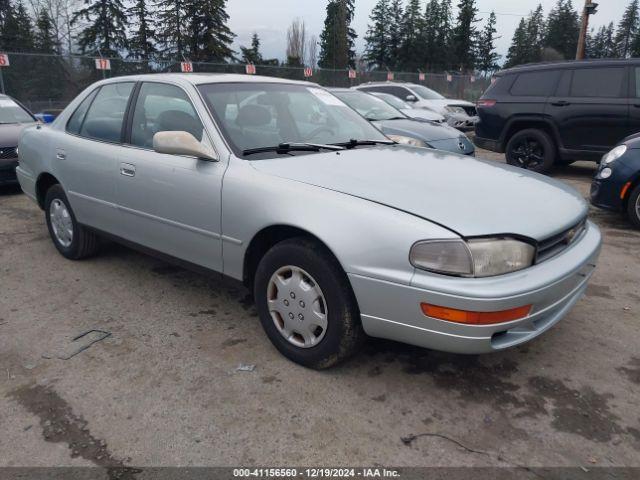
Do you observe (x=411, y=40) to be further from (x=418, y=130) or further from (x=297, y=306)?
(x=297, y=306)

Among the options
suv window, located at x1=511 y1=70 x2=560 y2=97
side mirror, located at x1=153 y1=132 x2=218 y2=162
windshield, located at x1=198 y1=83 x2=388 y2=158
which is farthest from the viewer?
suv window, located at x1=511 y1=70 x2=560 y2=97

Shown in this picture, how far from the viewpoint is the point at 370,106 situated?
8734 mm

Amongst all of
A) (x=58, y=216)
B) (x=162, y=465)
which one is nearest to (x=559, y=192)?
(x=162, y=465)

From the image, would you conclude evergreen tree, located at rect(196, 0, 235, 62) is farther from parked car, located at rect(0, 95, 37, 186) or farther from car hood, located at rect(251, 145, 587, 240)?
car hood, located at rect(251, 145, 587, 240)

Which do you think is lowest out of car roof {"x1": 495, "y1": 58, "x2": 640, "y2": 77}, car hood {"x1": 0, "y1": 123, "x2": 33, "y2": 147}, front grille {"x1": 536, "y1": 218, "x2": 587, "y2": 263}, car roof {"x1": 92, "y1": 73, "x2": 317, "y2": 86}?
front grille {"x1": 536, "y1": 218, "x2": 587, "y2": 263}

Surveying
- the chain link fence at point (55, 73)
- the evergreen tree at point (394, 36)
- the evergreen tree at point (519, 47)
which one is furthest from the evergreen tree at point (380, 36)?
the chain link fence at point (55, 73)

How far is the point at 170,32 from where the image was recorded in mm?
38594

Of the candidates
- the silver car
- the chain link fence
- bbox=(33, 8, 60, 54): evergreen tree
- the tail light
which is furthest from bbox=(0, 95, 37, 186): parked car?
bbox=(33, 8, 60, 54): evergreen tree

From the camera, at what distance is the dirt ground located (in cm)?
226

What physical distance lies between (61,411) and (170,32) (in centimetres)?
4093

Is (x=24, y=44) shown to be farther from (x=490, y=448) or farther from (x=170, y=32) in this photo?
(x=490, y=448)

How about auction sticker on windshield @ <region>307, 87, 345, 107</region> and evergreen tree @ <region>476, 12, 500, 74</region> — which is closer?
auction sticker on windshield @ <region>307, 87, 345, 107</region>

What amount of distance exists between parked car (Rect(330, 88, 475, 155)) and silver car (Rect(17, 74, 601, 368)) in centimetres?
335

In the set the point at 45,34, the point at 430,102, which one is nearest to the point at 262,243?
the point at 430,102
